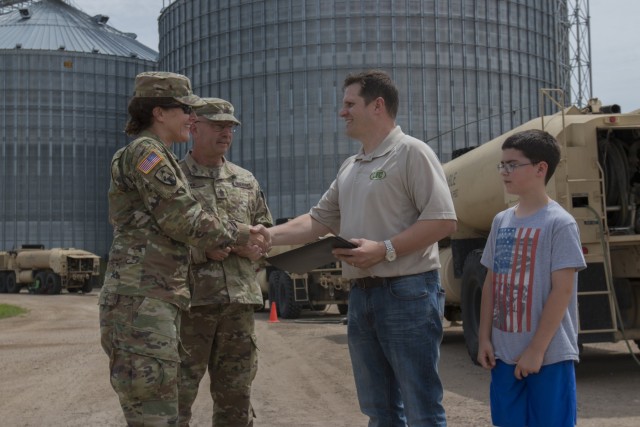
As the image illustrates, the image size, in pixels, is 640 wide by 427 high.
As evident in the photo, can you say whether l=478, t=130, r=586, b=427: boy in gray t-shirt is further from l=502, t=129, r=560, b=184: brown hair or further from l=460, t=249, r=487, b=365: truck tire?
l=460, t=249, r=487, b=365: truck tire

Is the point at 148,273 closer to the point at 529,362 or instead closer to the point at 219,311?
the point at 219,311

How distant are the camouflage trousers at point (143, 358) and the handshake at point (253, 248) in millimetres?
826

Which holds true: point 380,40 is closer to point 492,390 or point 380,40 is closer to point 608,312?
point 608,312

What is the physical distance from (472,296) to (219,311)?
621 centimetres

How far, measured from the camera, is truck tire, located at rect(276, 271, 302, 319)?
799 inches

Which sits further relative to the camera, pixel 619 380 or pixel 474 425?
pixel 619 380

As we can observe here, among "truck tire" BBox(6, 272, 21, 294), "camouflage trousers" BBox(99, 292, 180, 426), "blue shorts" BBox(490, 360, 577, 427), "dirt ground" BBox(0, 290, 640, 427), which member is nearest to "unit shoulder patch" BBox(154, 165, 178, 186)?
"camouflage trousers" BBox(99, 292, 180, 426)

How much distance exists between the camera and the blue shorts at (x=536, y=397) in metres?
3.47

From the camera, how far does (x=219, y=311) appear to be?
4855 millimetres

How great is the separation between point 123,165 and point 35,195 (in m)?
59.0

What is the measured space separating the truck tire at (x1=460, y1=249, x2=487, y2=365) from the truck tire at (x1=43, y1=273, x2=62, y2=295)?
34.1 m

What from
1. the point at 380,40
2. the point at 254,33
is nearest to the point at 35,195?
the point at 254,33

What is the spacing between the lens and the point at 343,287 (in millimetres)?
19531

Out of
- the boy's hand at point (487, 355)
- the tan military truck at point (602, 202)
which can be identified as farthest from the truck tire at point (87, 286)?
the boy's hand at point (487, 355)
